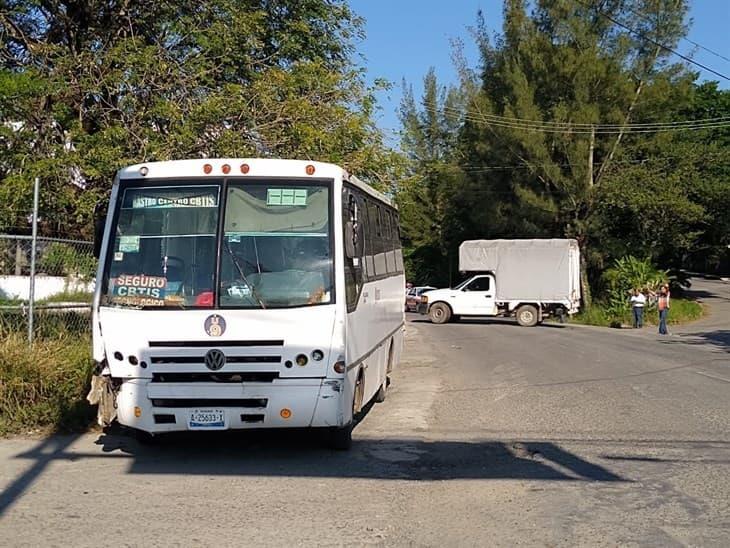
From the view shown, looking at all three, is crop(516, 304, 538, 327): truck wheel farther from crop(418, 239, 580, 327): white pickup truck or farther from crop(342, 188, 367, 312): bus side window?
crop(342, 188, 367, 312): bus side window

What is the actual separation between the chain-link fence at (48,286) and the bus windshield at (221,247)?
127 inches

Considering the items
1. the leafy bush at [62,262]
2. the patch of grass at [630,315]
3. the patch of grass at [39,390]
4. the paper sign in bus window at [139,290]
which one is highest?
the leafy bush at [62,262]

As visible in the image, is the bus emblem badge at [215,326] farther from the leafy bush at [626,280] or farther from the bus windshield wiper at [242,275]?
the leafy bush at [626,280]

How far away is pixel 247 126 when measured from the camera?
16.5 meters

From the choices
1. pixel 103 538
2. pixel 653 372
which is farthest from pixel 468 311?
pixel 103 538

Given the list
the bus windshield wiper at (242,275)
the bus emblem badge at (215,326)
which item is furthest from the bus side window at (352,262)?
the bus emblem badge at (215,326)

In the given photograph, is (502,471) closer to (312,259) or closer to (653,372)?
(312,259)

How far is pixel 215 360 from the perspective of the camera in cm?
825

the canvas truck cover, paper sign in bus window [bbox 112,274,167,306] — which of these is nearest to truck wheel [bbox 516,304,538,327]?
the canvas truck cover

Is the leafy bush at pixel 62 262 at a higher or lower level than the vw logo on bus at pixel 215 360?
higher

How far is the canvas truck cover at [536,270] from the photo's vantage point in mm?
34188

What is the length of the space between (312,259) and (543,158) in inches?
1335

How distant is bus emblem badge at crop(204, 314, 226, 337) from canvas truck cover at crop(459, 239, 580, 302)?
88.2 feet

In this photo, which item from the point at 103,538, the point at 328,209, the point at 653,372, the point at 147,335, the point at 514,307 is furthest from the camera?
the point at 514,307
